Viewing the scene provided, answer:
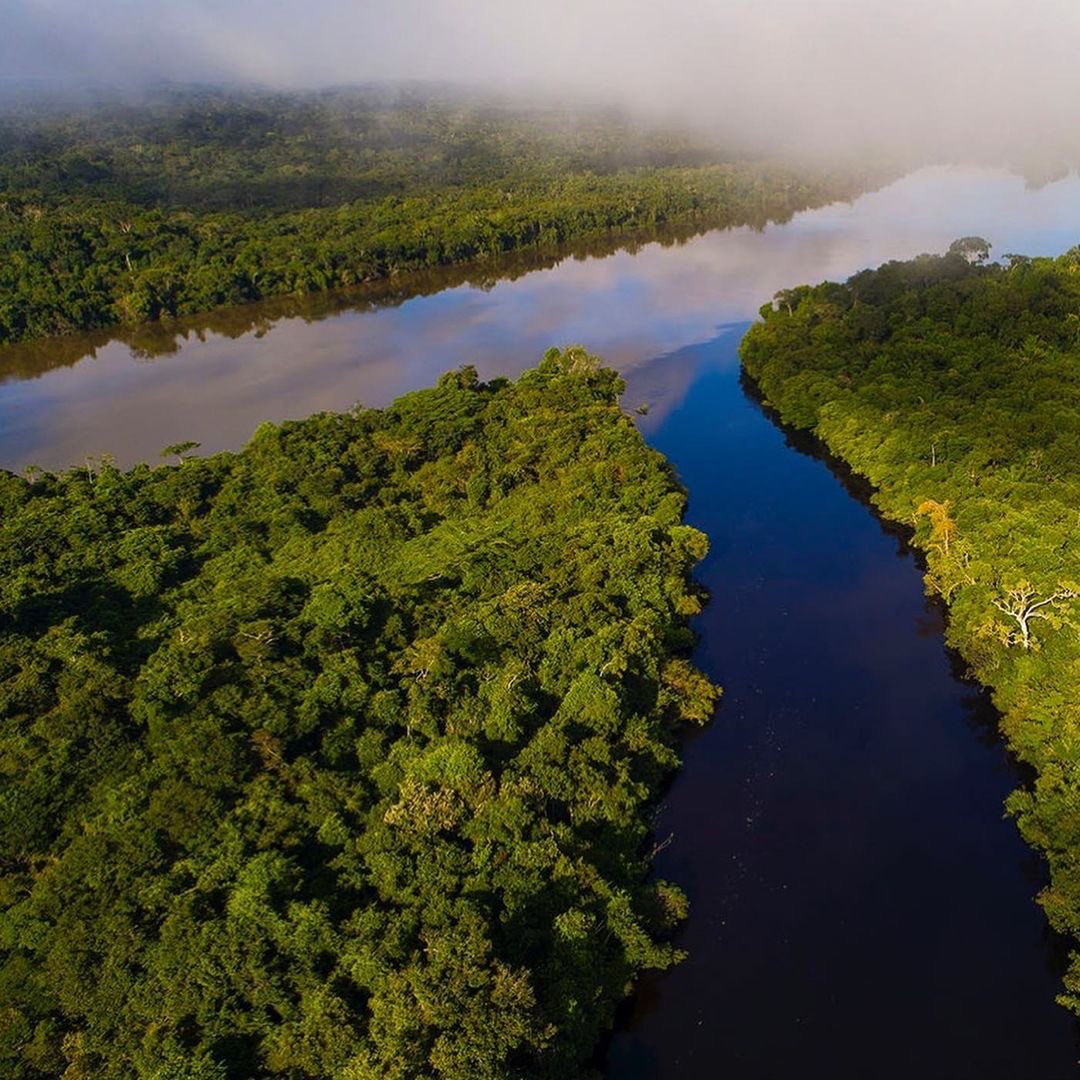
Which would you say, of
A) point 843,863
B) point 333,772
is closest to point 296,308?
point 333,772

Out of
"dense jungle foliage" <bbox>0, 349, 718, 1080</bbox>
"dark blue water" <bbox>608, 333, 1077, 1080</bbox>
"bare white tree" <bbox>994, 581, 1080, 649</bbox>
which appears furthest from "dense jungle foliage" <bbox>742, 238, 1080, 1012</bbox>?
"dense jungle foliage" <bbox>0, 349, 718, 1080</bbox>

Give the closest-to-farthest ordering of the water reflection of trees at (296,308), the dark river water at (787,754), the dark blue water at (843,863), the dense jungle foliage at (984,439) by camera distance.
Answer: the dark blue water at (843,863), the dark river water at (787,754), the dense jungle foliage at (984,439), the water reflection of trees at (296,308)

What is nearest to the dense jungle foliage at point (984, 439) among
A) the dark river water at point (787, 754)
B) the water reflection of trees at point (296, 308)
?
the dark river water at point (787, 754)

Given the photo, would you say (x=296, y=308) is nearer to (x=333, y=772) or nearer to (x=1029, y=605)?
(x=333, y=772)

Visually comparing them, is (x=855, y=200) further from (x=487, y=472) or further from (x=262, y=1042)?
(x=262, y=1042)

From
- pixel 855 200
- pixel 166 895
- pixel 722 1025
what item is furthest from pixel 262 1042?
pixel 855 200

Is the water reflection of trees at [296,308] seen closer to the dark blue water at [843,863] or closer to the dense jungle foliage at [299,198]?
the dense jungle foliage at [299,198]
